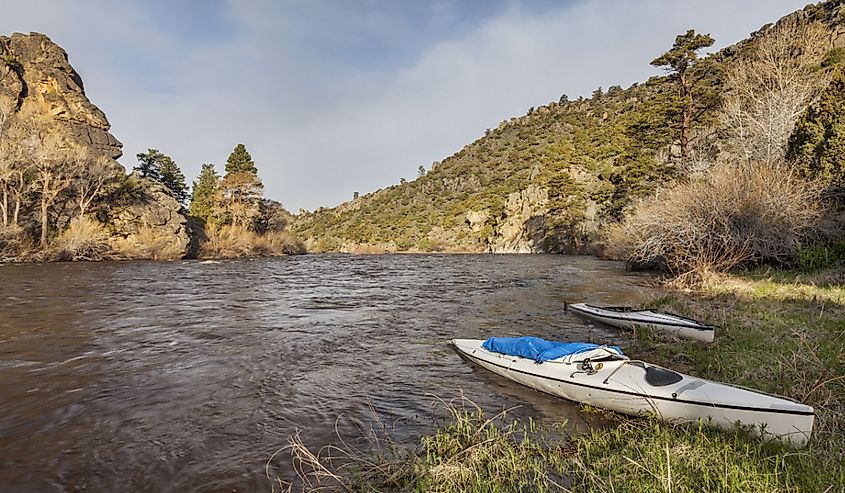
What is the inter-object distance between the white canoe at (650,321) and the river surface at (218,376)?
1.32 ft

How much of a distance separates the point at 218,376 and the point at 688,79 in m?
30.2

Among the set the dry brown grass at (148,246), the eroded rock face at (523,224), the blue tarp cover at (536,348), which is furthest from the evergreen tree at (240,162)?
the blue tarp cover at (536,348)

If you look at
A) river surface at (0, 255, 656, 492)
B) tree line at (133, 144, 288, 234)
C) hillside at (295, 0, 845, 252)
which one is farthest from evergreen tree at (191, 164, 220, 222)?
river surface at (0, 255, 656, 492)

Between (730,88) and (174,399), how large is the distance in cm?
3154

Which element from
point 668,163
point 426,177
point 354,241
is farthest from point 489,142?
point 668,163

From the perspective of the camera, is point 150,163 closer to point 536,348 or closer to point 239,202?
point 239,202

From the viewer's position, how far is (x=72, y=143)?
1162 inches

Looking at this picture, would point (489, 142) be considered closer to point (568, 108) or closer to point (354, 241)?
point (568, 108)

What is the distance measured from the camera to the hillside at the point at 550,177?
2792 cm

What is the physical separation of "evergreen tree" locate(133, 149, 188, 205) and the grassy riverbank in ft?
169

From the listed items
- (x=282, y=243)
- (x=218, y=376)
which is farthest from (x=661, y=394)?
(x=282, y=243)

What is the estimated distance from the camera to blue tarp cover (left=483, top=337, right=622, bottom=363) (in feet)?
19.5

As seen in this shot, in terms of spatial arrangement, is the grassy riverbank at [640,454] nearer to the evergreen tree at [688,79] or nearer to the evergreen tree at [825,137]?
the evergreen tree at [825,137]

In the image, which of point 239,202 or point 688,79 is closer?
point 688,79
